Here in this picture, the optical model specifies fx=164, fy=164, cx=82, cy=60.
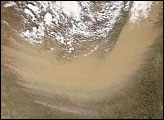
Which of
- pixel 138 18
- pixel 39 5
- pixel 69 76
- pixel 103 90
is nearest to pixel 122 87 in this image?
pixel 103 90

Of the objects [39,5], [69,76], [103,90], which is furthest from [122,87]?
[39,5]

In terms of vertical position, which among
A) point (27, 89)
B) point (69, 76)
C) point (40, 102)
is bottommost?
point (40, 102)

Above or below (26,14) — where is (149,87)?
below

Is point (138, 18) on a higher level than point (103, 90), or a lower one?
higher

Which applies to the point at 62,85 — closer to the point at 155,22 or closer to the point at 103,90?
the point at 103,90

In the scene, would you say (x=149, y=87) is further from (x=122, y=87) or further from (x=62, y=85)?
(x=62, y=85)

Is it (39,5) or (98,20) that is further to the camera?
(98,20)
